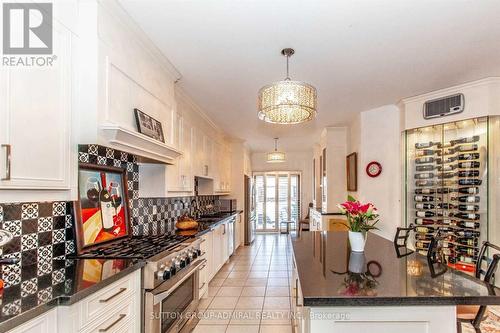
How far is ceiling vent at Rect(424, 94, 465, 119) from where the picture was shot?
368 centimetres

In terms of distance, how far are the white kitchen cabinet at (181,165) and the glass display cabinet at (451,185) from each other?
3133 mm

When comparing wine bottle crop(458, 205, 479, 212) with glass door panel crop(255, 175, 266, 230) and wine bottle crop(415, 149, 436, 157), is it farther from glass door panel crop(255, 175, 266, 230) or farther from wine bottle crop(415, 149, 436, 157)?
glass door panel crop(255, 175, 266, 230)

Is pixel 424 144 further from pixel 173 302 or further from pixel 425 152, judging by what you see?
pixel 173 302

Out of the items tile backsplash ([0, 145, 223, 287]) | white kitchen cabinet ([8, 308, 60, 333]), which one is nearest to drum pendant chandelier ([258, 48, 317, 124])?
tile backsplash ([0, 145, 223, 287])

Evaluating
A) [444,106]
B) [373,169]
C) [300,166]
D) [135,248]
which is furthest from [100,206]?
[300,166]

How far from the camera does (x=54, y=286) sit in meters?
1.45

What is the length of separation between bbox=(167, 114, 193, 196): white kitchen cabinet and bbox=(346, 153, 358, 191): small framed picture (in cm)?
296

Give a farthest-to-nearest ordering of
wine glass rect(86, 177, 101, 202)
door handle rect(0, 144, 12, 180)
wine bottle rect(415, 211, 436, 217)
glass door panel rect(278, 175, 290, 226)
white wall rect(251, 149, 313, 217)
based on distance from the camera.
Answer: glass door panel rect(278, 175, 290, 226) → white wall rect(251, 149, 313, 217) → wine bottle rect(415, 211, 436, 217) → wine glass rect(86, 177, 101, 202) → door handle rect(0, 144, 12, 180)

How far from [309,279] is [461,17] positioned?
2.16 meters

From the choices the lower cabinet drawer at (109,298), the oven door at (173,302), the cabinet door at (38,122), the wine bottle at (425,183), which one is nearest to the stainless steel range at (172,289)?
the oven door at (173,302)

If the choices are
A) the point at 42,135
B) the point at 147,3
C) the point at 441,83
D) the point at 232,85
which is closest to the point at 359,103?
the point at 441,83

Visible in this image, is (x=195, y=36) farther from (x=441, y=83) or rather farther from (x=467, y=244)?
(x=467, y=244)
